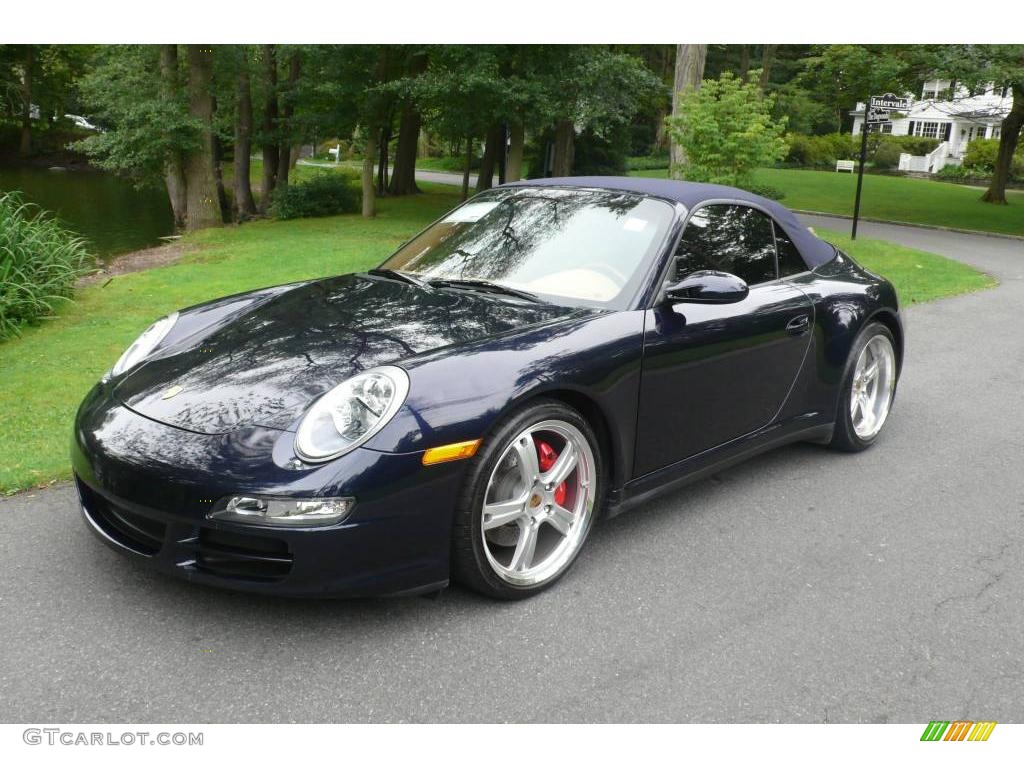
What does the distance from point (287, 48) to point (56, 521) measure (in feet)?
62.0

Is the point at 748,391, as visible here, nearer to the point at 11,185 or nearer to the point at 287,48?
the point at 287,48

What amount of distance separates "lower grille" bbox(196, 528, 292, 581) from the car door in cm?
147

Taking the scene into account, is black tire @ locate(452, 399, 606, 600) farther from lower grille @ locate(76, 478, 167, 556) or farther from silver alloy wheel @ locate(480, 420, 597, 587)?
lower grille @ locate(76, 478, 167, 556)

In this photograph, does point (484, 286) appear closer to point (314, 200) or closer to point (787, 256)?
point (787, 256)

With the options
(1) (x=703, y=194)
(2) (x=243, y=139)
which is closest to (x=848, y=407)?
(1) (x=703, y=194)

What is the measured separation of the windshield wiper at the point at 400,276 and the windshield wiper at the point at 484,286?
40mm

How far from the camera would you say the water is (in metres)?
21.2

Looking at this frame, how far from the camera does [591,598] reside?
3.29m

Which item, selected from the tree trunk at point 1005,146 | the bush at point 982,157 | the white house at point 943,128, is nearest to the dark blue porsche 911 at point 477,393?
the tree trunk at point 1005,146

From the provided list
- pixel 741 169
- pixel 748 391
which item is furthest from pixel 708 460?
pixel 741 169

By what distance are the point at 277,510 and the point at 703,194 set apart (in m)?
2.46

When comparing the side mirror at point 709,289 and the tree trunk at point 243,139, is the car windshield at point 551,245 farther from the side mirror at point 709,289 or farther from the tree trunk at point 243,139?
the tree trunk at point 243,139

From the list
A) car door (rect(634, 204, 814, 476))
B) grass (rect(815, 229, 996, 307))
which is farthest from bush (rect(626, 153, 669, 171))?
car door (rect(634, 204, 814, 476))

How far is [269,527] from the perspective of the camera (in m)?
2.71
